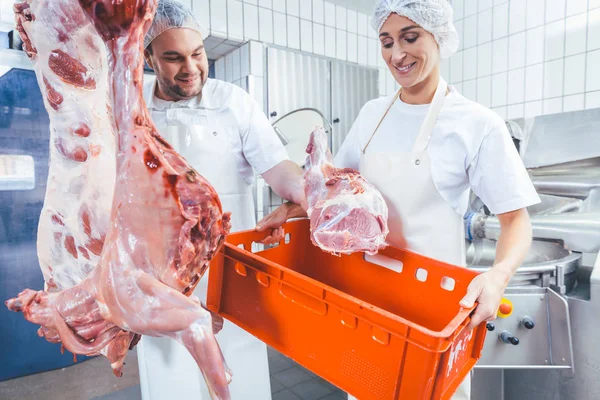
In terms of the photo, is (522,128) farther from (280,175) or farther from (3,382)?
(3,382)

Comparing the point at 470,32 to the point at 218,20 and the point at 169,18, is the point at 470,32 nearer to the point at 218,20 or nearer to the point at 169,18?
the point at 218,20

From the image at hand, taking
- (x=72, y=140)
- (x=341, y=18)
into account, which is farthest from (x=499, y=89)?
(x=72, y=140)

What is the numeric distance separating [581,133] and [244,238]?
2.23 m

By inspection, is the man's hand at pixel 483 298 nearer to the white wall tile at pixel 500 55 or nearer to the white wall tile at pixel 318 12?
the white wall tile at pixel 500 55

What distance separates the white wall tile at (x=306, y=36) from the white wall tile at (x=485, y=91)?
148 cm

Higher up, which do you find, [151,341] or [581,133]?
[581,133]

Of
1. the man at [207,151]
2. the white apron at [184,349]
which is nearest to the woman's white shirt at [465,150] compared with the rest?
the man at [207,151]

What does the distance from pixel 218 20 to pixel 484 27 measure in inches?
86.0

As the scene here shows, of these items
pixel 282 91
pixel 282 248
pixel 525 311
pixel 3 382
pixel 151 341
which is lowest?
pixel 3 382

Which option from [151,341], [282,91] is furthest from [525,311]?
[282,91]

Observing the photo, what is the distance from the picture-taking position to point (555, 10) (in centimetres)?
285

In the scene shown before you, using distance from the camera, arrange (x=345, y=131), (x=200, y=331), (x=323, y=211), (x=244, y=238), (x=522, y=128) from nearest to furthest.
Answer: (x=200, y=331) < (x=323, y=211) < (x=244, y=238) < (x=522, y=128) < (x=345, y=131)

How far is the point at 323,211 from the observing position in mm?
1123

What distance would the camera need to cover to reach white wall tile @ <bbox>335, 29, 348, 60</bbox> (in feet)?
11.7
